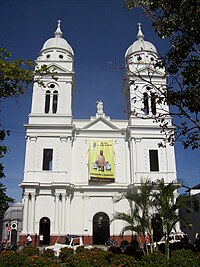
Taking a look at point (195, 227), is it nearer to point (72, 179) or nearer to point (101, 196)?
point (101, 196)

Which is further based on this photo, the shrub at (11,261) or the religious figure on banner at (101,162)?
the religious figure on banner at (101,162)

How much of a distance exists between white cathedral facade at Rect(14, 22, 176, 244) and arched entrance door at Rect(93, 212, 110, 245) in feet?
0.29

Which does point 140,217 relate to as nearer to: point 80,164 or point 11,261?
point 11,261

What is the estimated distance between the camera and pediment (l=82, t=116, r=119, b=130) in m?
31.9

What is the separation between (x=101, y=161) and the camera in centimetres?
3003

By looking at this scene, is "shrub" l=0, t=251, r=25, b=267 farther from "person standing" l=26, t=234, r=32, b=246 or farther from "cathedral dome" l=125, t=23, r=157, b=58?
"cathedral dome" l=125, t=23, r=157, b=58

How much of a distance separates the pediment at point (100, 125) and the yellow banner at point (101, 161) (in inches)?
68.0

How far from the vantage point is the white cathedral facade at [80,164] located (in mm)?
27984

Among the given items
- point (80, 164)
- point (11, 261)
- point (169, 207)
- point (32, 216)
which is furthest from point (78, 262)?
point (80, 164)

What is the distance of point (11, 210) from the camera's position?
37.1m

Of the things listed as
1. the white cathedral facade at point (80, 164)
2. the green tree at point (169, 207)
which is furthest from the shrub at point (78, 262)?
the white cathedral facade at point (80, 164)

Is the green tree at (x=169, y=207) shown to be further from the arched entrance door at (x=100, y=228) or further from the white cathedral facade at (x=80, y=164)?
the arched entrance door at (x=100, y=228)

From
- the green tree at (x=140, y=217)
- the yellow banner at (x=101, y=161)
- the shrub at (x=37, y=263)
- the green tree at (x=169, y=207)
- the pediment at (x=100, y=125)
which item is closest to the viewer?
the shrub at (x=37, y=263)

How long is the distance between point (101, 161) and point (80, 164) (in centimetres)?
205
